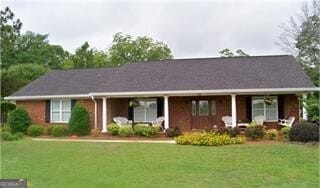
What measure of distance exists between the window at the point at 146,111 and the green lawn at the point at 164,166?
8417 millimetres

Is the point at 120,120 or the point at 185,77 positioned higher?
the point at 185,77

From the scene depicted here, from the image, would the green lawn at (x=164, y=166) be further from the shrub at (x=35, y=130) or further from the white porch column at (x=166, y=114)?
the shrub at (x=35, y=130)

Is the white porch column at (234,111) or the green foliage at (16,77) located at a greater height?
the green foliage at (16,77)

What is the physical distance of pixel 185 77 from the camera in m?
27.1

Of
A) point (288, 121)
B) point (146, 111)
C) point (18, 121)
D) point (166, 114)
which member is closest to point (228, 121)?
point (288, 121)

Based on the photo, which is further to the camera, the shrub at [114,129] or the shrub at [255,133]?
the shrub at [114,129]

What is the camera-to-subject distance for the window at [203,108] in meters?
27.1

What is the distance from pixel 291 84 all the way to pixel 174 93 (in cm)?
621

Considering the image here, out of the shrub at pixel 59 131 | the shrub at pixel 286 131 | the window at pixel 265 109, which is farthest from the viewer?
the shrub at pixel 59 131

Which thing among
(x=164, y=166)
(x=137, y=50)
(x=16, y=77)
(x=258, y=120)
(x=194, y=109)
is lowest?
(x=164, y=166)

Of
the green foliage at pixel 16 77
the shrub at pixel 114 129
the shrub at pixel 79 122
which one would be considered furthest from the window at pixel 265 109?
the green foliage at pixel 16 77

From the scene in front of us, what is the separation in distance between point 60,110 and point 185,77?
8226 mm

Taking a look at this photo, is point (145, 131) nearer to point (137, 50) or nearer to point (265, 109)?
point (265, 109)

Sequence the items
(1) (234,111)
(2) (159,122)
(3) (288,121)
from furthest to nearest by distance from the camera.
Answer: (2) (159,122) < (3) (288,121) < (1) (234,111)
